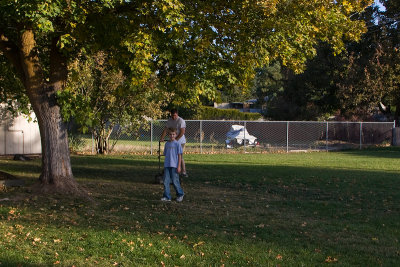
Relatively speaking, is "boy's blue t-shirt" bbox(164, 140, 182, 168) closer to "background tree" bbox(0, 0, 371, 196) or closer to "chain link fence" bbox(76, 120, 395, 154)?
"background tree" bbox(0, 0, 371, 196)

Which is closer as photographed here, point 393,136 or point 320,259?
point 320,259

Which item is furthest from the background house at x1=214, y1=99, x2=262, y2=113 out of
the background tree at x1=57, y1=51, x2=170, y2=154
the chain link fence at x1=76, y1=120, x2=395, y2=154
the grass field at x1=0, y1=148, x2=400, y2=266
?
the grass field at x1=0, y1=148, x2=400, y2=266

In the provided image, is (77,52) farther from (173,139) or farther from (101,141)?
(101,141)

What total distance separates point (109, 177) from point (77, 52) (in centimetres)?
333

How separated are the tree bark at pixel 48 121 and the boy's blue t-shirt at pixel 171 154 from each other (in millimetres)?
1879

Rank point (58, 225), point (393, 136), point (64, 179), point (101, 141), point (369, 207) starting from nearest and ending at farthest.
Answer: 1. point (58, 225)
2. point (369, 207)
3. point (64, 179)
4. point (101, 141)
5. point (393, 136)

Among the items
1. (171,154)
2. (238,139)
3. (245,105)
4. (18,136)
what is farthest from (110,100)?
(245,105)

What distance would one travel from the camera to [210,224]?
21.8ft

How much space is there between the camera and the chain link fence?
21.1m

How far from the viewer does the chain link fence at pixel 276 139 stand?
21.1m

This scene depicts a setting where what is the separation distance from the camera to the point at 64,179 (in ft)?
29.0

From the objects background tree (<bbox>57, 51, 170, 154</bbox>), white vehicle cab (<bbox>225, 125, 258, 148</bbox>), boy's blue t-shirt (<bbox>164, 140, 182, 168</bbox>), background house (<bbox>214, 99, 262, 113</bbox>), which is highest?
background house (<bbox>214, 99, 262, 113</bbox>)

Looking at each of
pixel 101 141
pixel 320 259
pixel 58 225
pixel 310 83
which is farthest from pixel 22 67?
pixel 310 83

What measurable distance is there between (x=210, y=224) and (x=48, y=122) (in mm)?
4042
